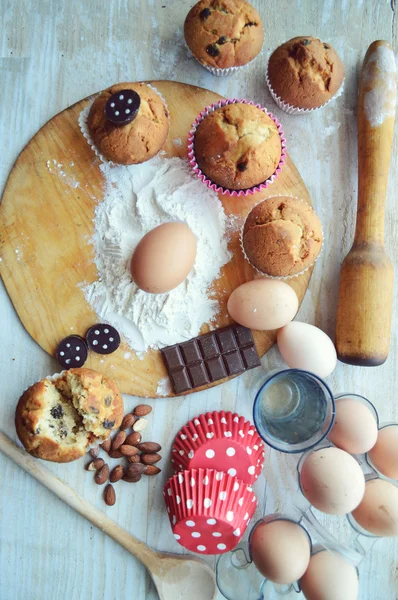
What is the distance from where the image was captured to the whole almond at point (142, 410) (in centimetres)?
179

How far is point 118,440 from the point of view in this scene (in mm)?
1791

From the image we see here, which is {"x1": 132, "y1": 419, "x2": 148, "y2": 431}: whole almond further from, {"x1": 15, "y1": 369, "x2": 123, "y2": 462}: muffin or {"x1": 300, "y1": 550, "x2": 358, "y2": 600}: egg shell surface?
{"x1": 300, "y1": 550, "x2": 358, "y2": 600}: egg shell surface

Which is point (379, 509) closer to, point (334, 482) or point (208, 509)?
point (334, 482)

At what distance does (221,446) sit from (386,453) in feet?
1.69

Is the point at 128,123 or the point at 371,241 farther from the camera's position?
the point at 371,241

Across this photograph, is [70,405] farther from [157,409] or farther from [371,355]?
[371,355]

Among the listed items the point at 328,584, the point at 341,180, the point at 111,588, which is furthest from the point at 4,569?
the point at 341,180

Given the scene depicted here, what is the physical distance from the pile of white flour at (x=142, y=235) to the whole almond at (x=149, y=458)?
36 centimetres

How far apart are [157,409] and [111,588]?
629mm

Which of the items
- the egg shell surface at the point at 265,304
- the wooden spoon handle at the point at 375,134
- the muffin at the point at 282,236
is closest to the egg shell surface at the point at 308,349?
the egg shell surface at the point at 265,304

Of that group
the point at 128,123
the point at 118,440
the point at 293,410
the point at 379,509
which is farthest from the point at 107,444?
the point at 128,123

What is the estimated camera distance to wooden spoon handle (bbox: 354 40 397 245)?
5.75 ft

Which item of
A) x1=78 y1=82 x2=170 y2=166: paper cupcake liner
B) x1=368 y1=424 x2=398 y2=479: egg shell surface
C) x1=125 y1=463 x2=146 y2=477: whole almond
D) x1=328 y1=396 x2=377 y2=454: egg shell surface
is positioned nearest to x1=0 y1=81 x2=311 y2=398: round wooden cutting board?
x1=78 y1=82 x2=170 y2=166: paper cupcake liner

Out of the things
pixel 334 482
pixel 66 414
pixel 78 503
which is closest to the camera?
pixel 334 482
